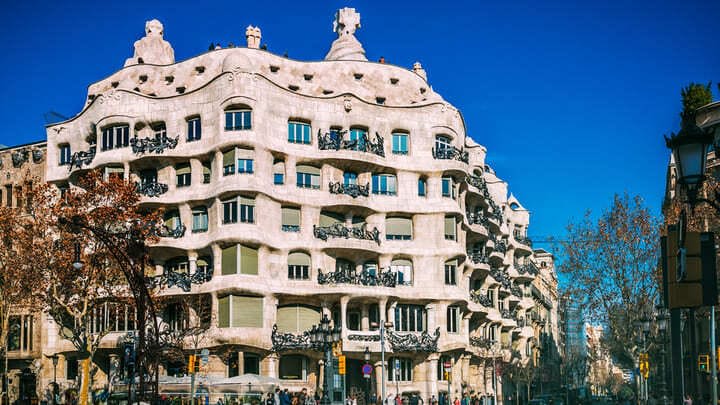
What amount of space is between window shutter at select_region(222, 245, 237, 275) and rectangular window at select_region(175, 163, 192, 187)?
5.99m

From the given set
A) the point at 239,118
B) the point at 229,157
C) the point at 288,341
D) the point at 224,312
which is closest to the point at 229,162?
the point at 229,157

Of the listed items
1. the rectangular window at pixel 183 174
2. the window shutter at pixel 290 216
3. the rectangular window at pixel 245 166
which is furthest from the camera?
the rectangular window at pixel 183 174

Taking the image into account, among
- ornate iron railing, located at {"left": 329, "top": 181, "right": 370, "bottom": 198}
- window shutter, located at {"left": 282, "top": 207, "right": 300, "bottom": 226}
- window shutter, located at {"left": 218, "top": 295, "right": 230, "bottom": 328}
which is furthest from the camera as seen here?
ornate iron railing, located at {"left": 329, "top": 181, "right": 370, "bottom": 198}

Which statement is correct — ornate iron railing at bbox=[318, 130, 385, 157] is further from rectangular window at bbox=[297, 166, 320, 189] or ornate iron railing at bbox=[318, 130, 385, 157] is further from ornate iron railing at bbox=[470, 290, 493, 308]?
ornate iron railing at bbox=[470, 290, 493, 308]

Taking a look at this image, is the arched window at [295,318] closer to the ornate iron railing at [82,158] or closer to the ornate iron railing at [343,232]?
the ornate iron railing at [343,232]

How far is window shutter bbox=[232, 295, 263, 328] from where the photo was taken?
2159 inches

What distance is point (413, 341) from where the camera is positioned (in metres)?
59.2

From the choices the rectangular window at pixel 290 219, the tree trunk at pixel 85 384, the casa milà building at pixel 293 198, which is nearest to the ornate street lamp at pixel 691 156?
the tree trunk at pixel 85 384

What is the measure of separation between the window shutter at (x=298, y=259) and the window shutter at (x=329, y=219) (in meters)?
2.47

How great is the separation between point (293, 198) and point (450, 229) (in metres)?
11.2

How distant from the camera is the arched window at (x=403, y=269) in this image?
61047 mm

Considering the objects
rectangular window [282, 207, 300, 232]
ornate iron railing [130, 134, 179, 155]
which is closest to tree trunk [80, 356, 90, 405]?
rectangular window [282, 207, 300, 232]

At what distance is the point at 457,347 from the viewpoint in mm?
61469

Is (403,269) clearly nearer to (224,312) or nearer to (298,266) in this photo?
(298,266)
